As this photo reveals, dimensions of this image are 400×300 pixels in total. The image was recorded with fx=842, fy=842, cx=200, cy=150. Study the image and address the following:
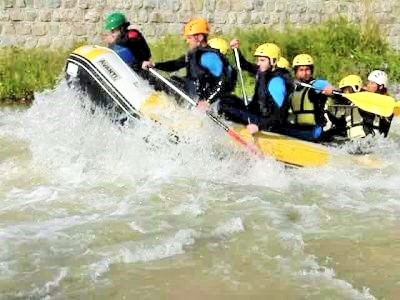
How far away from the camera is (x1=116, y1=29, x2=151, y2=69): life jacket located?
8125 millimetres

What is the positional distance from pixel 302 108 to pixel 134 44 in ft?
5.81

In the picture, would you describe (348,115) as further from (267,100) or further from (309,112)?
(267,100)

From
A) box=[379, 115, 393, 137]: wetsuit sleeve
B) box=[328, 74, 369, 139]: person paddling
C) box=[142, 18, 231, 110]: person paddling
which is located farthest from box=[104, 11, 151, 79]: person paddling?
box=[379, 115, 393, 137]: wetsuit sleeve

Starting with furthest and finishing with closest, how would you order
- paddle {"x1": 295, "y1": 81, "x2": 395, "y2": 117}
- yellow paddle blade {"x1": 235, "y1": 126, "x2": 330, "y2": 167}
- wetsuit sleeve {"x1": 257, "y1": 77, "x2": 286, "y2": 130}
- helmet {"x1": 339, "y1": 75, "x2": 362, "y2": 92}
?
helmet {"x1": 339, "y1": 75, "x2": 362, "y2": 92}
paddle {"x1": 295, "y1": 81, "x2": 395, "y2": 117}
yellow paddle blade {"x1": 235, "y1": 126, "x2": 330, "y2": 167}
wetsuit sleeve {"x1": 257, "y1": 77, "x2": 286, "y2": 130}

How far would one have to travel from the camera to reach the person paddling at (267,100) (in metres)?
7.16

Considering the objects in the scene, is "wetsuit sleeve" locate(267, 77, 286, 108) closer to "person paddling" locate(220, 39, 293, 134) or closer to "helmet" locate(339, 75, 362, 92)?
"person paddling" locate(220, 39, 293, 134)

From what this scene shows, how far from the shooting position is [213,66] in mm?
7465

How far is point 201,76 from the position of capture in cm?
749

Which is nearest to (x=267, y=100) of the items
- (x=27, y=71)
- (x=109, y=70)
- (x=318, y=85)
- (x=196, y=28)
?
(x=318, y=85)

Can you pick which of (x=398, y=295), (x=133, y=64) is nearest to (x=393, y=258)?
(x=398, y=295)

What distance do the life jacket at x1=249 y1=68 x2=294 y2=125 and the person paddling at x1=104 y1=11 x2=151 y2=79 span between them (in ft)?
4.20

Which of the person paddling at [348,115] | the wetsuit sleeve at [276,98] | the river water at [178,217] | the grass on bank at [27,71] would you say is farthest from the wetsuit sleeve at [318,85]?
the grass on bank at [27,71]

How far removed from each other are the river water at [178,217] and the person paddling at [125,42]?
69 cm

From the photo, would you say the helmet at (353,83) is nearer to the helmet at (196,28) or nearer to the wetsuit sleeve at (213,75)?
the wetsuit sleeve at (213,75)
